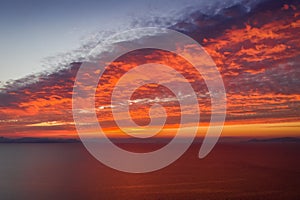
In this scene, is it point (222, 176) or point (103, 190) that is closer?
point (103, 190)

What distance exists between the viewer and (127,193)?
67438mm

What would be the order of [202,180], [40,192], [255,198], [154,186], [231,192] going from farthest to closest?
[202,180] < [154,186] < [40,192] < [231,192] < [255,198]

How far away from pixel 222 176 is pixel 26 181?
5580 cm

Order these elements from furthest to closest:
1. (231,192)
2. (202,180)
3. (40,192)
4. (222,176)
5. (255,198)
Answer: (222,176) < (202,180) < (40,192) < (231,192) < (255,198)

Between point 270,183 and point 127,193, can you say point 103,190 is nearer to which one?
point 127,193

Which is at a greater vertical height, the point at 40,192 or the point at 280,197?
the point at 40,192

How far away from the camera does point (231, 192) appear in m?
66.2

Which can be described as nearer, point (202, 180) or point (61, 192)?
point (61, 192)

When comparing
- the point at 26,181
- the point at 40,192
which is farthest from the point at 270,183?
the point at 26,181

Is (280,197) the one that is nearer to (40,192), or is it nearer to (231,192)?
(231,192)

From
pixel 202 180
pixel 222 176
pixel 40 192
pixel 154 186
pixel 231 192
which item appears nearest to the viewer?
pixel 231 192

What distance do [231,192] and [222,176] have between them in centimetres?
2492

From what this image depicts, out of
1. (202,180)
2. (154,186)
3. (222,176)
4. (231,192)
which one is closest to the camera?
(231,192)

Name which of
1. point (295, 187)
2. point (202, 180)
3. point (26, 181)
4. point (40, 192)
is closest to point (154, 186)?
point (202, 180)
